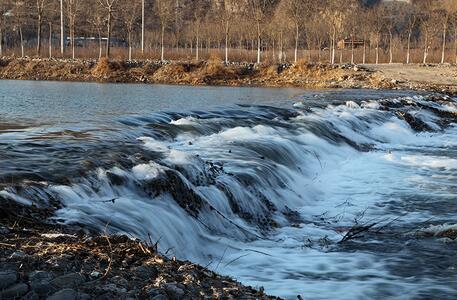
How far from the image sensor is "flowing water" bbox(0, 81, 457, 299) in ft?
21.5

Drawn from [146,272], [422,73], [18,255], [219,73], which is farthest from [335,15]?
[18,255]

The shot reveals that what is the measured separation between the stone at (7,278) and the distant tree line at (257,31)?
175 feet

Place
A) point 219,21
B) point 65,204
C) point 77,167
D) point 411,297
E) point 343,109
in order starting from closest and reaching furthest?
point 411,297
point 65,204
point 77,167
point 343,109
point 219,21

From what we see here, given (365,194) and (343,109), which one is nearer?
(365,194)

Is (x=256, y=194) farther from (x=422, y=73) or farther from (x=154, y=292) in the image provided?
(x=422, y=73)

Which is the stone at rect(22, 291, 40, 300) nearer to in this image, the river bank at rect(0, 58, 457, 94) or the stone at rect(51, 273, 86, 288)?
the stone at rect(51, 273, 86, 288)

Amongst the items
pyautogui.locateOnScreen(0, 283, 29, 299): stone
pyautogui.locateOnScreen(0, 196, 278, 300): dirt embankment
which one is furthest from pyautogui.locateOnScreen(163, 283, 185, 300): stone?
pyautogui.locateOnScreen(0, 283, 29, 299): stone

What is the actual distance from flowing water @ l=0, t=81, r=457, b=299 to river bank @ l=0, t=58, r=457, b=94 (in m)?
26.9

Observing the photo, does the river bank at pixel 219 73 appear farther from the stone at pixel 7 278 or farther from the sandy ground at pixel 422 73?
the stone at pixel 7 278

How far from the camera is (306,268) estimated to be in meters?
6.69

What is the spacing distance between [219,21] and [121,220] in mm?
65930

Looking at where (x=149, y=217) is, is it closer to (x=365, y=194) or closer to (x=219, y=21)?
(x=365, y=194)

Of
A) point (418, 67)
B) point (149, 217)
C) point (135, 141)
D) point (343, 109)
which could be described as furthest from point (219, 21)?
point (149, 217)

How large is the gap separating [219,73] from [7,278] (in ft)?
134
